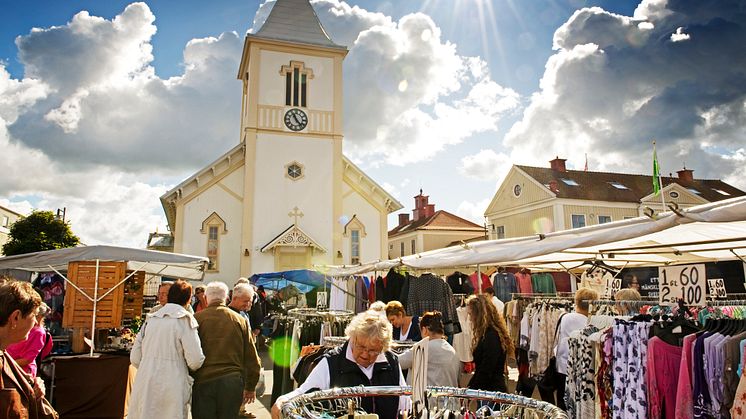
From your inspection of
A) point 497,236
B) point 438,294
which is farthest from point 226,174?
point 497,236

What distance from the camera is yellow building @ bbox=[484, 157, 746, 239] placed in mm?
29797

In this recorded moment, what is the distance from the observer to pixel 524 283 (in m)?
14.8

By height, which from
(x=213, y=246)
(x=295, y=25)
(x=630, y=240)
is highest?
(x=295, y=25)

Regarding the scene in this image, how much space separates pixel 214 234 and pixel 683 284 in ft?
66.5

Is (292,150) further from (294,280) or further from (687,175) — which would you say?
(687,175)

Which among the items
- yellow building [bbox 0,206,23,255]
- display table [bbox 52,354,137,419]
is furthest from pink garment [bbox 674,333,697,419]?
yellow building [bbox 0,206,23,255]

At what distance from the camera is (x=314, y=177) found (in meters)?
24.8

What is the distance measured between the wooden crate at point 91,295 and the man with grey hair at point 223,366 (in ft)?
13.3

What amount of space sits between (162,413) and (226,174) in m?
20.6

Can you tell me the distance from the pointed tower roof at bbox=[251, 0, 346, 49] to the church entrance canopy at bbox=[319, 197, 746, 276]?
19.3 metres

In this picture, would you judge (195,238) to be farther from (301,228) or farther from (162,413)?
(162,413)

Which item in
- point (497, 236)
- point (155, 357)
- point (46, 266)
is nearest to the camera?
point (155, 357)

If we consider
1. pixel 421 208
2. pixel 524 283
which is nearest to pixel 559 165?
pixel 421 208

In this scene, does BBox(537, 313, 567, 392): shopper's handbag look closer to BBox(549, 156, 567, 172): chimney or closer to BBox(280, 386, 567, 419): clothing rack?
BBox(280, 386, 567, 419): clothing rack
